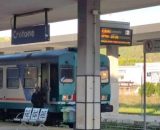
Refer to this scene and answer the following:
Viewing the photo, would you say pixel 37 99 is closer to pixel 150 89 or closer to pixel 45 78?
pixel 45 78

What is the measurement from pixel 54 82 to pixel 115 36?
4.17 metres

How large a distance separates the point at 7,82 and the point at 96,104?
11417 millimetres

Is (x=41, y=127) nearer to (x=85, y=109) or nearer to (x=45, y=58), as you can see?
(x=45, y=58)

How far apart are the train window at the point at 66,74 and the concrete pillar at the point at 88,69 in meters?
7.09

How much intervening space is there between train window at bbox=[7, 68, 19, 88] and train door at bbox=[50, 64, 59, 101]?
285cm

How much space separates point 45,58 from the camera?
2386 centimetres

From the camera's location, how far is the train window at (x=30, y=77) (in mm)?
24553

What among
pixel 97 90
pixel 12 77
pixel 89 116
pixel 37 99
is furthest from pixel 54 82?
pixel 89 116

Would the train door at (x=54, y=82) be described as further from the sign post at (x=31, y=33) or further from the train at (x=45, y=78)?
the sign post at (x=31, y=33)

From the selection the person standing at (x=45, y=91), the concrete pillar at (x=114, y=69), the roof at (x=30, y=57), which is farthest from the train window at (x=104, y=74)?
the concrete pillar at (x=114, y=69)

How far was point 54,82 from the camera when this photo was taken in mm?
23594

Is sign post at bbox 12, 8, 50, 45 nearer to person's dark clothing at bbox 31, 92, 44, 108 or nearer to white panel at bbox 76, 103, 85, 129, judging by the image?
white panel at bbox 76, 103, 85, 129

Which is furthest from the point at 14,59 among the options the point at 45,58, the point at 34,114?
the point at 34,114

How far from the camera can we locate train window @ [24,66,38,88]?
967 inches
